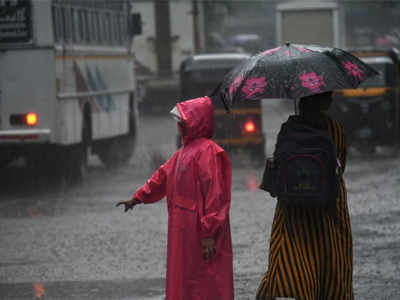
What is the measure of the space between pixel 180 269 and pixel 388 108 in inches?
519

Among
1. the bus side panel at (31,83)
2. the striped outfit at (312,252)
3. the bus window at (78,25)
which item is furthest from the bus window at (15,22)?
the striped outfit at (312,252)

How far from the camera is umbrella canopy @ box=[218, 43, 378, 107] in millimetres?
5215

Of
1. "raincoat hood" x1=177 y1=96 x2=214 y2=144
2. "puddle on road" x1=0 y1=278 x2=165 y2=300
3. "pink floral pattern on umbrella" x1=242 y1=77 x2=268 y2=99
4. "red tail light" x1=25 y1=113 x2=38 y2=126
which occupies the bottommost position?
"puddle on road" x1=0 y1=278 x2=165 y2=300

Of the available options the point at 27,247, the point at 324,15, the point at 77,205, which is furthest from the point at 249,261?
the point at 324,15

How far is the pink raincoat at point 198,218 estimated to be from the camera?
5.18 metres

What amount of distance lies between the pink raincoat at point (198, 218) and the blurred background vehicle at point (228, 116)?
35.2 ft

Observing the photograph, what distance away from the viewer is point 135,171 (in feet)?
55.3

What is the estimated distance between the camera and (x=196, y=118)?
534 cm

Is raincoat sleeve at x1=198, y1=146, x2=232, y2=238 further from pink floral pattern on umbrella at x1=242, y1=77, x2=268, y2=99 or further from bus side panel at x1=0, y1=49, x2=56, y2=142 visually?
bus side panel at x1=0, y1=49, x2=56, y2=142

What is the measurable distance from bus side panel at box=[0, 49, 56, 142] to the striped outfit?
9.10 meters

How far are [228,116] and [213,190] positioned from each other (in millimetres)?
11225

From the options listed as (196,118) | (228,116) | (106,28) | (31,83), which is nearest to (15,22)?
(31,83)

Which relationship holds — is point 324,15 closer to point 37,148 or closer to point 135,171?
point 135,171

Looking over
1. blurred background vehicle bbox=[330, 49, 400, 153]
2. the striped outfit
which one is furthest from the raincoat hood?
blurred background vehicle bbox=[330, 49, 400, 153]
